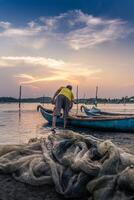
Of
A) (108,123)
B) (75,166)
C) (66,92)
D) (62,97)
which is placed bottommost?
(108,123)

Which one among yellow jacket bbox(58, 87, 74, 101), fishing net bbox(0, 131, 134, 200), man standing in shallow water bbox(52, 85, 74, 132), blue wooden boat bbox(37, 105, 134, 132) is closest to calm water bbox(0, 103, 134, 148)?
blue wooden boat bbox(37, 105, 134, 132)

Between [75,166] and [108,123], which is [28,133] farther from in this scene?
[75,166]

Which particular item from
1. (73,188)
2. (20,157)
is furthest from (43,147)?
(73,188)

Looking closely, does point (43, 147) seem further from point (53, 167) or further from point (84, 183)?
point (84, 183)

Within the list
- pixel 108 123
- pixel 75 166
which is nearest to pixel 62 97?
pixel 108 123

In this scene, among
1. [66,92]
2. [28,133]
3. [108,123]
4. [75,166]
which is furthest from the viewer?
[28,133]

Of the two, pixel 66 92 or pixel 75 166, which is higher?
pixel 66 92

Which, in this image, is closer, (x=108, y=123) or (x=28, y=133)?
(x=108, y=123)

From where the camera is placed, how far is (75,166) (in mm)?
5414

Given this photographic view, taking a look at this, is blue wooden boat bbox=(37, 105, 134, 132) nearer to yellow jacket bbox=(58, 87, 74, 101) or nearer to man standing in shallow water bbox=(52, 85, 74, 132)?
man standing in shallow water bbox=(52, 85, 74, 132)

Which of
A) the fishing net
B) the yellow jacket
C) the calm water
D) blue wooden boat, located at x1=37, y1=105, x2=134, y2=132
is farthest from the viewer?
blue wooden boat, located at x1=37, y1=105, x2=134, y2=132

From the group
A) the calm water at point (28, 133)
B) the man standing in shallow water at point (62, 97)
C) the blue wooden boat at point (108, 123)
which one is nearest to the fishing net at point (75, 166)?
the calm water at point (28, 133)

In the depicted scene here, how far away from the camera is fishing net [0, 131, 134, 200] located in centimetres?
486

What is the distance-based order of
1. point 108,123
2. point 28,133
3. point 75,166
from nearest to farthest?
point 75,166
point 108,123
point 28,133
